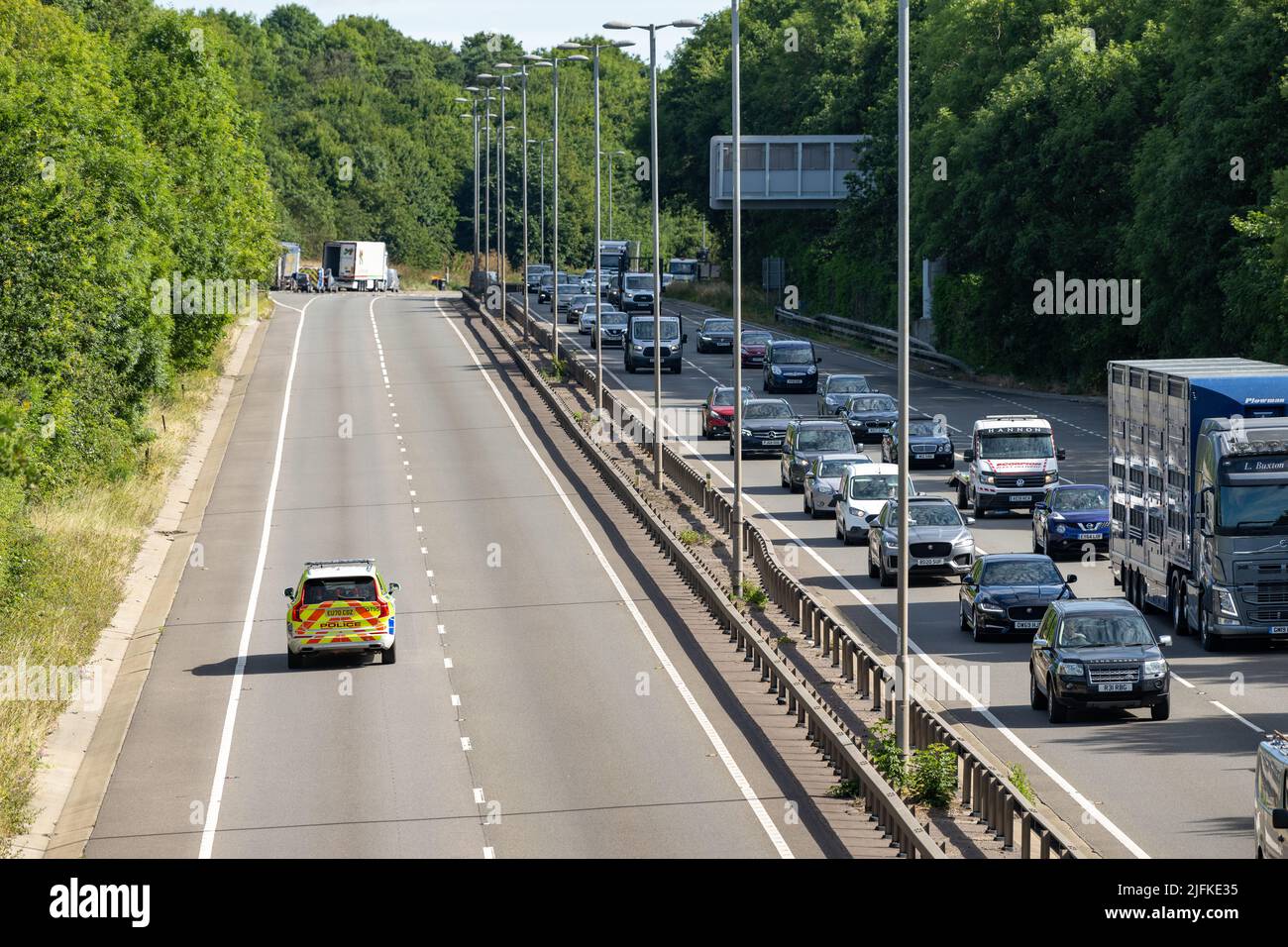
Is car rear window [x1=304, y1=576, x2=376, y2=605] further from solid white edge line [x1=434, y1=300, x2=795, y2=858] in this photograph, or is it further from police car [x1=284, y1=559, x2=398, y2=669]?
solid white edge line [x1=434, y1=300, x2=795, y2=858]

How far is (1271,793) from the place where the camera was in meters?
16.1

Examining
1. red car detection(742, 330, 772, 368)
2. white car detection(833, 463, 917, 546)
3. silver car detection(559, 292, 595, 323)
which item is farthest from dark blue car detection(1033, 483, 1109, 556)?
silver car detection(559, 292, 595, 323)

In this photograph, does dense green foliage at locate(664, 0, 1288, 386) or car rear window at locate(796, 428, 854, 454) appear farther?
dense green foliage at locate(664, 0, 1288, 386)

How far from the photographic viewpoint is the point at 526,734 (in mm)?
26531

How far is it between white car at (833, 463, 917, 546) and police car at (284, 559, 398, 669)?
13.8 metres

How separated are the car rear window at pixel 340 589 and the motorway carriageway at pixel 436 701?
1260mm

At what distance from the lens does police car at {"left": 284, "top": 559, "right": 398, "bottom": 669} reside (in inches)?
1231

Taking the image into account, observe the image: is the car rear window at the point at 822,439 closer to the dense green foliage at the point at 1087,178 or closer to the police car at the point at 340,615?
the dense green foliage at the point at 1087,178

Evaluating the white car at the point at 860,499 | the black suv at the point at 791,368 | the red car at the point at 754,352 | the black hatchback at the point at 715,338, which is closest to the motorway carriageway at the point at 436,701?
the white car at the point at 860,499

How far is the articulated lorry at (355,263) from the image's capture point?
427 ft

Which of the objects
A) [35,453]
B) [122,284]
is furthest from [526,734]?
[122,284]

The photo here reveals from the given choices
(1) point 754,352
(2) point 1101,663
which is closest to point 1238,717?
(2) point 1101,663
